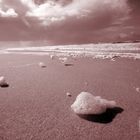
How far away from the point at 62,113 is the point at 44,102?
0.34 meters

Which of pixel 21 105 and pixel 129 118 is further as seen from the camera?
pixel 21 105

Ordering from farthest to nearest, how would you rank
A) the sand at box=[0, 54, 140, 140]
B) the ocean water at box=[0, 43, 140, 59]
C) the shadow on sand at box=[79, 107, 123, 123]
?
the ocean water at box=[0, 43, 140, 59] → the shadow on sand at box=[79, 107, 123, 123] → the sand at box=[0, 54, 140, 140]

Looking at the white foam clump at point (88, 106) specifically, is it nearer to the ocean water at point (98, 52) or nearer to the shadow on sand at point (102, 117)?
the shadow on sand at point (102, 117)

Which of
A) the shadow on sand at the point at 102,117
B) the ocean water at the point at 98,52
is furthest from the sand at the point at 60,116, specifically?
the ocean water at the point at 98,52

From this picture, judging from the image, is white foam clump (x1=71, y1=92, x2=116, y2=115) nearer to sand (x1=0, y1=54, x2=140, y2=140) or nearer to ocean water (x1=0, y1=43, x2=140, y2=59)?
sand (x1=0, y1=54, x2=140, y2=140)

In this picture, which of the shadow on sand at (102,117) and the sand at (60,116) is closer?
the sand at (60,116)

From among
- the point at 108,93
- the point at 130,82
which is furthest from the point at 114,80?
the point at 108,93

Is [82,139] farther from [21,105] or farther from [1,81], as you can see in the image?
[1,81]

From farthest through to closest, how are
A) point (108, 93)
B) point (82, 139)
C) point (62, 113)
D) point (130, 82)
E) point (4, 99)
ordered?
point (130, 82), point (108, 93), point (4, 99), point (62, 113), point (82, 139)

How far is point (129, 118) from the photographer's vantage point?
5.48ft

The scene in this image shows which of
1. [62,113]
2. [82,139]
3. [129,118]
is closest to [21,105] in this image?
[62,113]

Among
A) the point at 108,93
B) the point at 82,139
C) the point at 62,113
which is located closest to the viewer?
the point at 82,139

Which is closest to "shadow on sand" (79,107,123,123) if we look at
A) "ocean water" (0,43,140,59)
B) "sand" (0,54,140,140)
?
"sand" (0,54,140,140)

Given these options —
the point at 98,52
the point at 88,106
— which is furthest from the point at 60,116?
the point at 98,52
